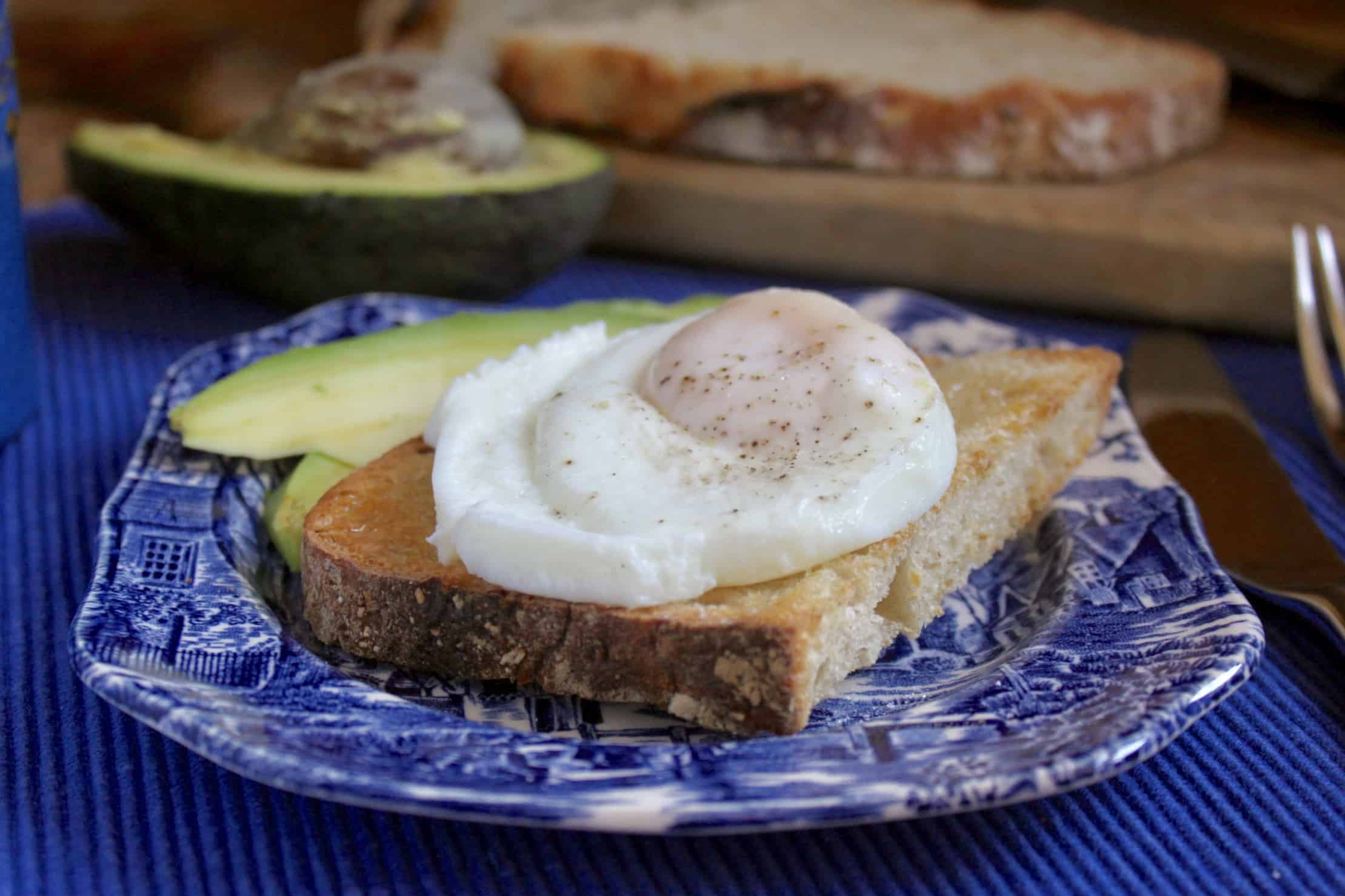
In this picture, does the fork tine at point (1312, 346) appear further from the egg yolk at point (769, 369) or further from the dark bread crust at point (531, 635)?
the dark bread crust at point (531, 635)

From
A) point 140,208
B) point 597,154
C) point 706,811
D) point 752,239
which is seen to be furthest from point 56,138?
point 706,811

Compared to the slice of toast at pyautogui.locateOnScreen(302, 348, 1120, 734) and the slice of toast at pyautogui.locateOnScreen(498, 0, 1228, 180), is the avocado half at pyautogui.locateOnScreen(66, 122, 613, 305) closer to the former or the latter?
the slice of toast at pyautogui.locateOnScreen(498, 0, 1228, 180)

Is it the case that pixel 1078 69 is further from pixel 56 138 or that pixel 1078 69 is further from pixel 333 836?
pixel 56 138

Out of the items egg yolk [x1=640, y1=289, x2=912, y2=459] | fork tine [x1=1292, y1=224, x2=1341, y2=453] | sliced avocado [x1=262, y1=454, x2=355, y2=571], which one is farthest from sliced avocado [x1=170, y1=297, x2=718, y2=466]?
fork tine [x1=1292, y1=224, x2=1341, y2=453]

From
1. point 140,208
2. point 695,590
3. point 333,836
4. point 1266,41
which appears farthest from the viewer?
point 1266,41

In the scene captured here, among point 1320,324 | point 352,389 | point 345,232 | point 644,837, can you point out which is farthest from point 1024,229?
point 644,837

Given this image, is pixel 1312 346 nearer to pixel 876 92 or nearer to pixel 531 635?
pixel 876 92

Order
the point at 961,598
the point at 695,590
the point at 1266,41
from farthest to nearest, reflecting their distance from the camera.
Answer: the point at 1266,41, the point at 961,598, the point at 695,590
